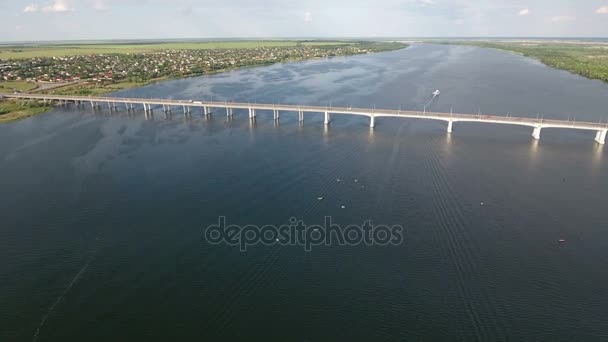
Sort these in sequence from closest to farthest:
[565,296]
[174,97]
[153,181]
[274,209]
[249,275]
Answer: [565,296] < [249,275] < [274,209] < [153,181] < [174,97]

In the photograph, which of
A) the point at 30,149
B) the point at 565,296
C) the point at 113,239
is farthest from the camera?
the point at 30,149

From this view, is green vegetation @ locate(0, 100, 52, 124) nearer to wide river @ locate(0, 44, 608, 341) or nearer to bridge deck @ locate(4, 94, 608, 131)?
bridge deck @ locate(4, 94, 608, 131)

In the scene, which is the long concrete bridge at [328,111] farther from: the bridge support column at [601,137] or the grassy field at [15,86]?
the grassy field at [15,86]

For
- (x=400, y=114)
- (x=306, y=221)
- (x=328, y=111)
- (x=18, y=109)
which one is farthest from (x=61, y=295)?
(x=18, y=109)

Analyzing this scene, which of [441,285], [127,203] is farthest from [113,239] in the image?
[441,285]

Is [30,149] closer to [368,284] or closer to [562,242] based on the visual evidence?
[368,284]

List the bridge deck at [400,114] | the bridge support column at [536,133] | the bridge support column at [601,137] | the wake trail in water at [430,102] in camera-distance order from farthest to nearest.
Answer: the wake trail in water at [430,102], the bridge support column at [536,133], the bridge deck at [400,114], the bridge support column at [601,137]

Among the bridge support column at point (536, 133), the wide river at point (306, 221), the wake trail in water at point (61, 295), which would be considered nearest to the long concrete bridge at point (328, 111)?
the bridge support column at point (536, 133)
